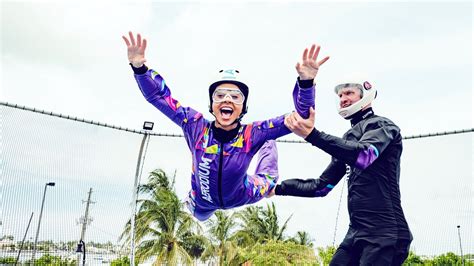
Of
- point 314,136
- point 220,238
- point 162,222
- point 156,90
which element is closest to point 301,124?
point 314,136

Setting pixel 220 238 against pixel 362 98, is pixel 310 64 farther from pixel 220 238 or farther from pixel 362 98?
pixel 220 238

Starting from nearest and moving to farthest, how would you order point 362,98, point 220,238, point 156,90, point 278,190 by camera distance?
1. point 362,98
2. point 156,90
3. point 278,190
4. point 220,238

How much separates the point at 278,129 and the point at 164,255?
60.0ft

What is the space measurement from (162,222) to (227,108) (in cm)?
1794

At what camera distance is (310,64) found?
9.62 feet

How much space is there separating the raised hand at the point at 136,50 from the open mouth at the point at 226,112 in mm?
718

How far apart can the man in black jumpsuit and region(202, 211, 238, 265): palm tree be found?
812 inches

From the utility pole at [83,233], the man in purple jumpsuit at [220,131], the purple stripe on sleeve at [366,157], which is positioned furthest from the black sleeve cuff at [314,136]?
the utility pole at [83,233]

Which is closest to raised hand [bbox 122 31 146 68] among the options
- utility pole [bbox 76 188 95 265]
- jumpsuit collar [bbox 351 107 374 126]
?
jumpsuit collar [bbox 351 107 374 126]

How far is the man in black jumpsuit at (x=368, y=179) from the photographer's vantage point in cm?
270

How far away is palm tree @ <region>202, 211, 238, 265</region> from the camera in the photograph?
23125 mm

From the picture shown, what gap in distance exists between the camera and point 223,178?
3471 mm

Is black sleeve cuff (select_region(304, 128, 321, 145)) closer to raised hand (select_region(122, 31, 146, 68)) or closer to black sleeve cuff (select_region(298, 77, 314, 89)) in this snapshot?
black sleeve cuff (select_region(298, 77, 314, 89))

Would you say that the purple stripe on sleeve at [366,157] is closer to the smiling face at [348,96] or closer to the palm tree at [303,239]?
the smiling face at [348,96]
